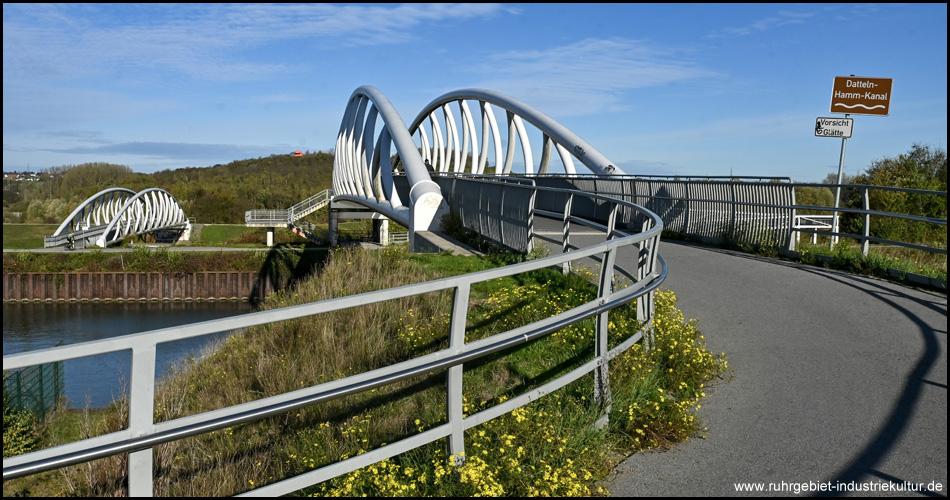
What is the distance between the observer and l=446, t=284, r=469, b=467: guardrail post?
3637 mm

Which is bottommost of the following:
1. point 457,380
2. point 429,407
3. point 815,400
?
point 429,407

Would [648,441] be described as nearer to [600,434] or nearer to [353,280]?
[600,434]

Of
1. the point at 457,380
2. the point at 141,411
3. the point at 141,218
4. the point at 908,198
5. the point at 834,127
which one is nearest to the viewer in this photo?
the point at 141,411

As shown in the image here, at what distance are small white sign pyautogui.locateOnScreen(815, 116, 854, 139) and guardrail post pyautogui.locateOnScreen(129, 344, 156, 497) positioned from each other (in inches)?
531

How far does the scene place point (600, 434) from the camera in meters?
4.38

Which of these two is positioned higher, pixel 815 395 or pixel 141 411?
pixel 141 411

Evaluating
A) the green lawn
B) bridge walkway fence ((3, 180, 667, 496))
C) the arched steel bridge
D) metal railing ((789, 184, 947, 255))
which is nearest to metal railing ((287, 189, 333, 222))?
the arched steel bridge

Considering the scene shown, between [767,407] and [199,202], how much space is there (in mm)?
117395

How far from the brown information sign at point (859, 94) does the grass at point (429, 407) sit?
8.62 m

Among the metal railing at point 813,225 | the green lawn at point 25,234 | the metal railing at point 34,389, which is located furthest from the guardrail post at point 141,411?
the green lawn at point 25,234

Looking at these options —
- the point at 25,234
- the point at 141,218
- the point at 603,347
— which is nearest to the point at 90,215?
the point at 141,218

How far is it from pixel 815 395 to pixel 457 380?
2916 mm

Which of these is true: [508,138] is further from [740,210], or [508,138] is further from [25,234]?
[25,234]

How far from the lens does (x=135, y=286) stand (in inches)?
2044
